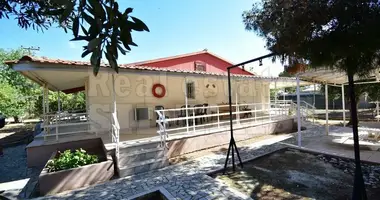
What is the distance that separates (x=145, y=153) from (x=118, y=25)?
530 centimetres

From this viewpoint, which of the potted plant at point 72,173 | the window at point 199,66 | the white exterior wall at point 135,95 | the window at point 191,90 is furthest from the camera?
the window at point 199,66

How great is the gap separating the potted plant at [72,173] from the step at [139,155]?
1.25 ft

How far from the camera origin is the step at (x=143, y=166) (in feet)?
19.6

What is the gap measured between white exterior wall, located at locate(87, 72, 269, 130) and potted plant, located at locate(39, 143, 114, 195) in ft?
11.1

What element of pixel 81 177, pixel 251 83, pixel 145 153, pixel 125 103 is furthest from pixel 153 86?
pixel 251 83

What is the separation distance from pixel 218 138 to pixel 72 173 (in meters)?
5.51

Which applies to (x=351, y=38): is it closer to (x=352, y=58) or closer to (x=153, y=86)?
(x=352, y=58)

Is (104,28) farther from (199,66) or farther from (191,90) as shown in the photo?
(199,66)

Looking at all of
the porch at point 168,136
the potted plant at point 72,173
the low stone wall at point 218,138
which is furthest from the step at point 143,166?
the low stone wall at point 218,138

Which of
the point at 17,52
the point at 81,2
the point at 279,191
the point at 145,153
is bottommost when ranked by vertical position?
the point at 279,191

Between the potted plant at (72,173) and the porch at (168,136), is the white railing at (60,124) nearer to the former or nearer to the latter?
the porch at (168,136)

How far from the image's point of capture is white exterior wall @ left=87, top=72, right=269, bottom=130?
9594 millimetres

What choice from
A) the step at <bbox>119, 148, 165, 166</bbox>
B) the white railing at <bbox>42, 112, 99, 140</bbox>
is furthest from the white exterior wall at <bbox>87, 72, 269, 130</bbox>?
the step at <bbox>119, 148, 165, 166</bbox>

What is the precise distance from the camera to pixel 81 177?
212 inches
